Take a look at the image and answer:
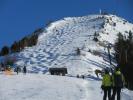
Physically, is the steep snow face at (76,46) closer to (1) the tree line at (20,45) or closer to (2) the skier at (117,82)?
(1) the tree line at (20,45)

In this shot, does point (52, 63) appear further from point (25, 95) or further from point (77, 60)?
point (25, 95)

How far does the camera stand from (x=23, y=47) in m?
172

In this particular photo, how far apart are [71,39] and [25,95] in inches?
5365

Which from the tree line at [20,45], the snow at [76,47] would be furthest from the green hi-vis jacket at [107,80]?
the tree line at [20,45]

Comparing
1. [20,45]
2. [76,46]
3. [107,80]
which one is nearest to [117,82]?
[107,80]

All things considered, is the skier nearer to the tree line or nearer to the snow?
the snow

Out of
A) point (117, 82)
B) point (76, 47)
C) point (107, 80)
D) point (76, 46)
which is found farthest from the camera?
point (76, 46)

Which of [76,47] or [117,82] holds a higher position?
[76,47]

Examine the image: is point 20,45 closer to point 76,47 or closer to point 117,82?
point 76,47

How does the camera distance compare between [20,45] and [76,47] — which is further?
[20,45]

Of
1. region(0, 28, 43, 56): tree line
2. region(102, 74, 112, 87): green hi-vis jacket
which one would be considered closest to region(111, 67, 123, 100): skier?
region(102, 74, 112, 87): green hi-vis jacket

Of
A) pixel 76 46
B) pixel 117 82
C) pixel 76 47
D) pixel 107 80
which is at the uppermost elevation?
pixel 76 46

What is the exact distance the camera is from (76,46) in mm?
149500

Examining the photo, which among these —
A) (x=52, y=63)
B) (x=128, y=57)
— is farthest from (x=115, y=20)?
(x=128, y=57)
